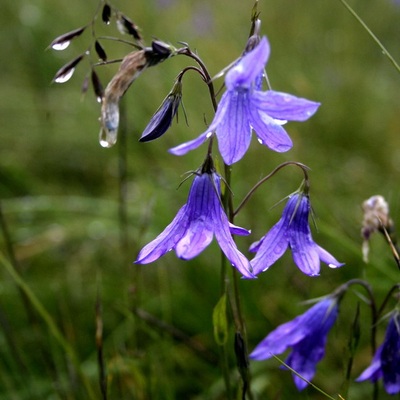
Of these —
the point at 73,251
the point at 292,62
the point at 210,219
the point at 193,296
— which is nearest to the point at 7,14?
the point at 292,62

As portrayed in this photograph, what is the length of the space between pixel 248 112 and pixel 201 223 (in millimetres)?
227

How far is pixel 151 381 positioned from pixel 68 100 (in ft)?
9.39

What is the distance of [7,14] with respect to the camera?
5477 millimetres

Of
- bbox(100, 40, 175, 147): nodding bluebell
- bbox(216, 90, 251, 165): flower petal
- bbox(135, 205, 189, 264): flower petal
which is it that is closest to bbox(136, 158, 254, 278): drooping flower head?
bbox(135, 205, 189, 264): flower petal

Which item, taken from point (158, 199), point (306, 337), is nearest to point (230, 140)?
point (306, 337)

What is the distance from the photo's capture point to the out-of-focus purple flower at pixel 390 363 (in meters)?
1.48

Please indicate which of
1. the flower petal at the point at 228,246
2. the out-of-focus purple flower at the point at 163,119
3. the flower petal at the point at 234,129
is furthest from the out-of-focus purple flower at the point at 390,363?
the out-of-focus purple flower at the point at 163,119

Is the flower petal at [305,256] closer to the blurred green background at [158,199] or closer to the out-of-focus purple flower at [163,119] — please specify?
the blurred green background at [158,199]

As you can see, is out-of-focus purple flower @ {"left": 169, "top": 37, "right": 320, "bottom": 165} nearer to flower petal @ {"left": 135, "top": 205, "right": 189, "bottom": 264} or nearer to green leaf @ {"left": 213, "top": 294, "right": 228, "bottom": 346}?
flower petal @ {"left": 135, "top": 205, "right": 189, "bottom": 264}

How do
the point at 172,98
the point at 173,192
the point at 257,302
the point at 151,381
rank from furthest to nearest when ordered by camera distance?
the point at 173,192
the point at 257,302
the point at 151,381
the point at 172,98

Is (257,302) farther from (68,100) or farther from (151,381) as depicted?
(68,100)

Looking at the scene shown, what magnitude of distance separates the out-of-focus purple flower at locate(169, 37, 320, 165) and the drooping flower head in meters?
0.11

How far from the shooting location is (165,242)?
1249 mm

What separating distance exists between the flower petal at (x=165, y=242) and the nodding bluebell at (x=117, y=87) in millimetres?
235
